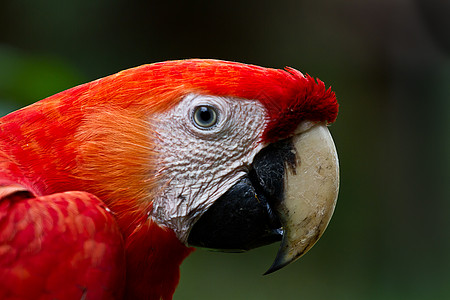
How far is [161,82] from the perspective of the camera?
121cm

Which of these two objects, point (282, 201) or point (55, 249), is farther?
point (282, 201)

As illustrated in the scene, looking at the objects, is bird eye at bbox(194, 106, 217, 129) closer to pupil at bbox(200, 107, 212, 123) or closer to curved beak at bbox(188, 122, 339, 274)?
pupil at bbox(200, 107, 212, 123)

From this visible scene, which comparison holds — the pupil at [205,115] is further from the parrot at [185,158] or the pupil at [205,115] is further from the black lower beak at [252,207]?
the black lower beak at [252,207]

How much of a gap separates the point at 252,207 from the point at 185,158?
0.20 metres

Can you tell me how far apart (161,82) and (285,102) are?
31cm

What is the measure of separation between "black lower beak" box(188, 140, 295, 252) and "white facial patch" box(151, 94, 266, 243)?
22mm

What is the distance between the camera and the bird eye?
1200mm

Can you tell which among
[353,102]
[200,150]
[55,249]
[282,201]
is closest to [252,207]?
[282,201]

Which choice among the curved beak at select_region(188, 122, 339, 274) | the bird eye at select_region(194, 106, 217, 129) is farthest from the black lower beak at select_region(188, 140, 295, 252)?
the bird eye at select_region(194, 106, 217, 129)

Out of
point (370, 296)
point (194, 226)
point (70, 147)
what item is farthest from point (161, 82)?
point (370, 296)

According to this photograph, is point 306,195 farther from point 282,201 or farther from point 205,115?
point 205,115

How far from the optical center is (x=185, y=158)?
121cm

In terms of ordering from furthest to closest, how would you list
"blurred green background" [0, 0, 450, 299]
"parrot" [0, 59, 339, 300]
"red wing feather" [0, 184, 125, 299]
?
"blurred green background" [0, 0, 450, 299] → "parrot" [0, 59, 339, 300] → "red wing feather" [0, 184, 125, 299]

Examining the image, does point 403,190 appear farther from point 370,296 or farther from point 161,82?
point 161,82
